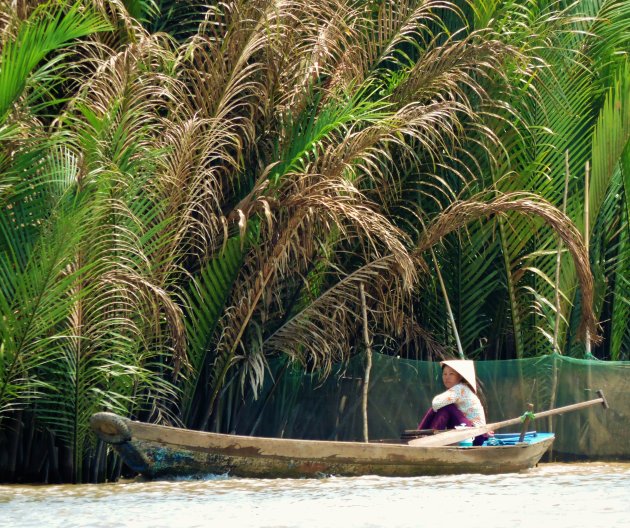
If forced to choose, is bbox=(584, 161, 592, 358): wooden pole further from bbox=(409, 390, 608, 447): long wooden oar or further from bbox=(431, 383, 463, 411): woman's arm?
bbox=(431, 383, 463, 411): woman's arm

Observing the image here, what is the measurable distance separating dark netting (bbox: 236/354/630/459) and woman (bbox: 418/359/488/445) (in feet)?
2.93

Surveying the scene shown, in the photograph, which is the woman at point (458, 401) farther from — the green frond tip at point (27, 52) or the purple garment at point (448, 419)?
the green frond tip at point (27, 52)

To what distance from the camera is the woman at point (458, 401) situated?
12.4 meters

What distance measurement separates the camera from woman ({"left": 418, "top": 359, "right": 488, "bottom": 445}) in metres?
12.4

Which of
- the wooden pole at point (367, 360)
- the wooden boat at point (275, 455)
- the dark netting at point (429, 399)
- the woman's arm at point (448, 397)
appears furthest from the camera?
the dark netting at point (429, 399)

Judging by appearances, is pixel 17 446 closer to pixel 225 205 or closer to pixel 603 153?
pixel 225 205

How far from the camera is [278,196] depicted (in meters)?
12.1

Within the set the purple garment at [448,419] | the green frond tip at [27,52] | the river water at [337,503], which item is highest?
the green frond tip at [27,52]

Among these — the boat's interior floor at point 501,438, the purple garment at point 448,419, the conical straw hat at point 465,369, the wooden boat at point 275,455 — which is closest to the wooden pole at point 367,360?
the boat's interior floor at point 501,438

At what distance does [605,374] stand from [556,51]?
3744 millimetres

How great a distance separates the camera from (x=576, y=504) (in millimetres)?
9648

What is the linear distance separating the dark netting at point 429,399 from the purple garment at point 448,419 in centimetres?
81

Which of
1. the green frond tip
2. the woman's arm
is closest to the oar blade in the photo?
the woman's arm

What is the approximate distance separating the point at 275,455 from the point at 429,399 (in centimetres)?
276
